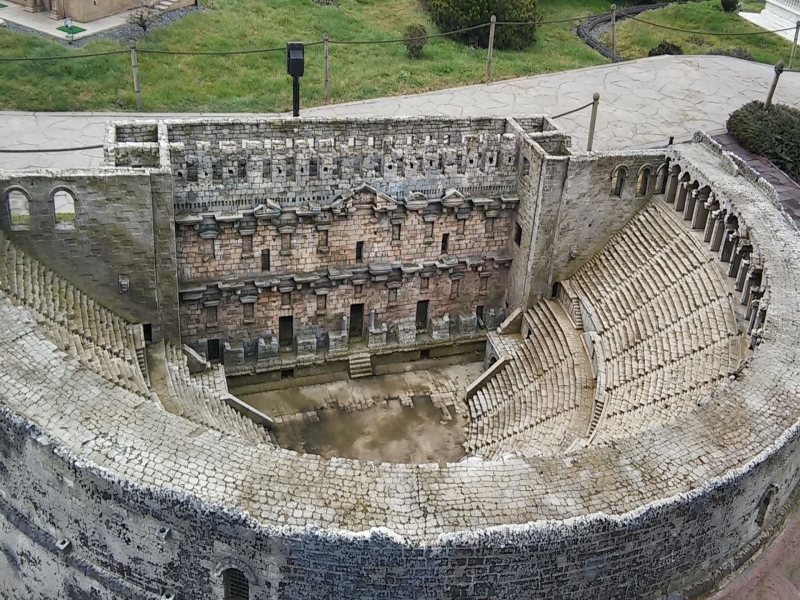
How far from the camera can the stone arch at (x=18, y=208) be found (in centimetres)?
2375

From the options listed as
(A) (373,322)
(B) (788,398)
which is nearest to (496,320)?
(A) (373,322)

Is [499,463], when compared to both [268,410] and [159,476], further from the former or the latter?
[268,410]

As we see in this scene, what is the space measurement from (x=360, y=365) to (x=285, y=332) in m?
2.53

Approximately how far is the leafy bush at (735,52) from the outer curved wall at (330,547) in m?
32.3

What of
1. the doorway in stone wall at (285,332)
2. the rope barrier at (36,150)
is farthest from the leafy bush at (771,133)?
the rope barrier at (36,150)

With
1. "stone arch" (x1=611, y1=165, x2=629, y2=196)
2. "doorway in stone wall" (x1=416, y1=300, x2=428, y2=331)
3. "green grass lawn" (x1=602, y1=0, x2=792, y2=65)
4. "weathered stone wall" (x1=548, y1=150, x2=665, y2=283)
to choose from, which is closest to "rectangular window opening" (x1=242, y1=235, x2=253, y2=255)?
"doorway in stone wall" (x1=416, y1=300, x2=428, y2=331)

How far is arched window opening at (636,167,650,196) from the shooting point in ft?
97.5

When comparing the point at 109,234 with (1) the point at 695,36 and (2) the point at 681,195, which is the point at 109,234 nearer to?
(2) the point at 681,195

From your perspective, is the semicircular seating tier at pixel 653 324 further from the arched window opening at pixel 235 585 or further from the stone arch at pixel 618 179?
the arched window opening at pixel 235 585

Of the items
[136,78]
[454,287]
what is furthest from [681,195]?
[136,78]

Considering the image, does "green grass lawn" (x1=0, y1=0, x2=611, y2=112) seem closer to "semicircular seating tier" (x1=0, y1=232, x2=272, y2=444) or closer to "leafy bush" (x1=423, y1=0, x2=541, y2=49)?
"leafy bush" (x1=423, y1=0, x2=541, y2=49)

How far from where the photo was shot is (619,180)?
96.6ft

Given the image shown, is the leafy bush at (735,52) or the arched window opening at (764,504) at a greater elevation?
the leafy bush at (735,52)

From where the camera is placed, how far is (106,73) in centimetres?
3934
